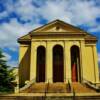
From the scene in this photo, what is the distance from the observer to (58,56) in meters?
43.2

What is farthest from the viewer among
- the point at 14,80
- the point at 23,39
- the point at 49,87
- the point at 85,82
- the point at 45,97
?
the point at 23,39

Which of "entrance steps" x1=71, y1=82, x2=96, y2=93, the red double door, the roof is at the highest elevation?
the roof

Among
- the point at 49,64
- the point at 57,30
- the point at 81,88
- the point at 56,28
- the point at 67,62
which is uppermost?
the point at 56,28

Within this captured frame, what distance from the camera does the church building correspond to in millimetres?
39812

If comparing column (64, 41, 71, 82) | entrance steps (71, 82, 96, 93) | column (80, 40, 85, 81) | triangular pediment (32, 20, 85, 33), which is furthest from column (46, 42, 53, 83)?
column (80, 40, 85, 81)

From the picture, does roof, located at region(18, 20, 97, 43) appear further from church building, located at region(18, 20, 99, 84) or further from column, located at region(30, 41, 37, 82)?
column, located at region(30, 41, 37, 82)

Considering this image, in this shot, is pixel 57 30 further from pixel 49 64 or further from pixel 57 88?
pixel 57 88

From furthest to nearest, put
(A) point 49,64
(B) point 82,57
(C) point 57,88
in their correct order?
(B) point 82,57 < (A) point 49,64 < (C) point 57,88

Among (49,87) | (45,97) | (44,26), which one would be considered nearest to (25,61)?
(44,26)

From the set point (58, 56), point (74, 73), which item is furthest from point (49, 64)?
point (74, 73)

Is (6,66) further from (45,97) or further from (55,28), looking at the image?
(45,97)

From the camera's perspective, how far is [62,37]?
4128 cm

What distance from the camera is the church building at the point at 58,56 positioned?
1567 inches

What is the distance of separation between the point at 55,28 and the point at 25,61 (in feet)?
24.4
